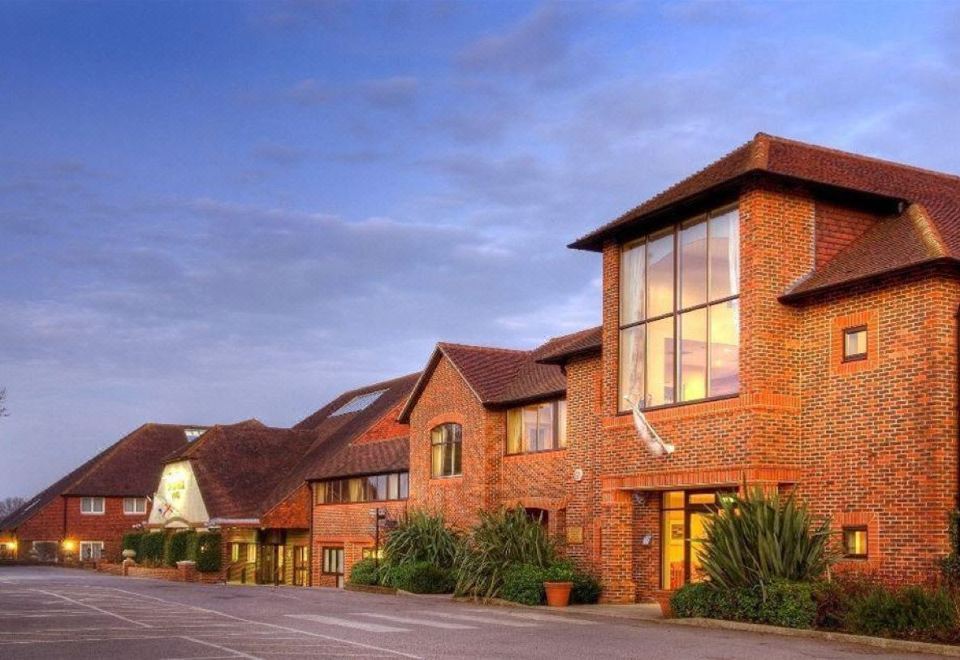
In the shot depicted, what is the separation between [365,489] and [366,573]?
9.11 m

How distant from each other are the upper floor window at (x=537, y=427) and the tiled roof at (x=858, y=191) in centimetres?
697

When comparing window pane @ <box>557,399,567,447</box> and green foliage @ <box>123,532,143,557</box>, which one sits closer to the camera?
Result: window pane @ <box>557,399,567,447</box>

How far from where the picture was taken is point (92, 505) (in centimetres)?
7331

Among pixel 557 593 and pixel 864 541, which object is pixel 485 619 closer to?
pixel 557 593

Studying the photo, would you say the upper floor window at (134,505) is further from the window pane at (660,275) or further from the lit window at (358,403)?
the window pane at (660,275)

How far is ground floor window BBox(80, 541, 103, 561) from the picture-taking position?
73.6 metres

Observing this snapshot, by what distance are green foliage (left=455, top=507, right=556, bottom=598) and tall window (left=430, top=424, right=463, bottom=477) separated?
786cm

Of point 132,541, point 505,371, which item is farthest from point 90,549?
point 505,371

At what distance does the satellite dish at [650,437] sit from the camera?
2447 cm

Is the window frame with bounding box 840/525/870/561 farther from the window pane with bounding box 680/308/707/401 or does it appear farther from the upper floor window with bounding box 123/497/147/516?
the upper floor window with bounding box 123/497/147/516

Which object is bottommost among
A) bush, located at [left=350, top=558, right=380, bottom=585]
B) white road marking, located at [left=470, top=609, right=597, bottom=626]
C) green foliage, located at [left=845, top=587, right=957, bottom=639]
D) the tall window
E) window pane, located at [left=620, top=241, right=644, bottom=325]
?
bush, located at [left=350, top=558, right=380, bottom=585]

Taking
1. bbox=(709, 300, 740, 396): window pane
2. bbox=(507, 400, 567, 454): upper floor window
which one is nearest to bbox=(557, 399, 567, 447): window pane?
bbox=(507, 400, 567, 454): upper floor window

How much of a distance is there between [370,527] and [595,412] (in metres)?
17.4

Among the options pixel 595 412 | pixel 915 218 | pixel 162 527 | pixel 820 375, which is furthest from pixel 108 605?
pixel 162 527
